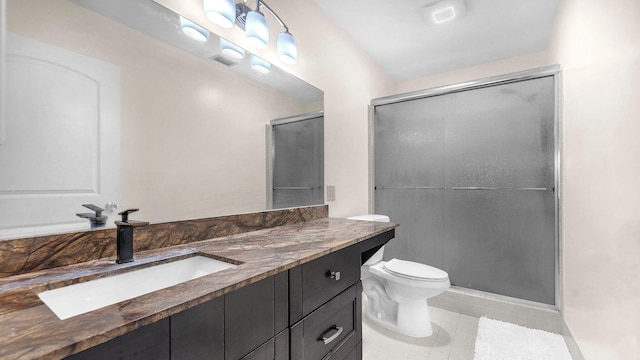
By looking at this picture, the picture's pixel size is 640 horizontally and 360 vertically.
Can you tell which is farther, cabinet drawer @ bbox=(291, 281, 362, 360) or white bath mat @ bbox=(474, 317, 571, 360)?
white bath mat @ bbox=(474, 317, 571, 360)

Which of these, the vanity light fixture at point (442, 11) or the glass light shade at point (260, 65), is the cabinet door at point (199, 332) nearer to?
the glass light shade at point (260, 65)

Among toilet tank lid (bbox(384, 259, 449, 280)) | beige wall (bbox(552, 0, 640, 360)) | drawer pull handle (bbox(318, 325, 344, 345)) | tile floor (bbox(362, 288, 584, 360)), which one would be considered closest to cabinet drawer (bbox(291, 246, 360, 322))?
drawer pull handle (bbox(318, 325, 344, 345))

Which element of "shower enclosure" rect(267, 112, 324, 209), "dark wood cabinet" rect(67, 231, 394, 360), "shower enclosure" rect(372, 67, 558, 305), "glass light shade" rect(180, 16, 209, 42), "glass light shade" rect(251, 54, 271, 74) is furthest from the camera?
"shower enclosure" rect(372, 67, 558, 305)

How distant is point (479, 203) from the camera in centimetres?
230

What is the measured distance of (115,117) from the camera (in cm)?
94

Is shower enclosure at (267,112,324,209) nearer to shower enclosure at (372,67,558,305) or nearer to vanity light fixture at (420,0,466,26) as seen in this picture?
shower enclosure at (372,67,558,305)

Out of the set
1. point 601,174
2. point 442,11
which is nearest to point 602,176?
point 601,174

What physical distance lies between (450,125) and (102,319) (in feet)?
8.48

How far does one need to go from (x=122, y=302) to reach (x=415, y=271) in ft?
5.82

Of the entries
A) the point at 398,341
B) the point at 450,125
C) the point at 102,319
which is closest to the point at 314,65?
the point at 450,125

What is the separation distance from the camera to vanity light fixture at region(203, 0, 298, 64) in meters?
1.21

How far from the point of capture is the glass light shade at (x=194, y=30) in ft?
3.80

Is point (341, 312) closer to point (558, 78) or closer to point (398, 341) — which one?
point (398, 341)

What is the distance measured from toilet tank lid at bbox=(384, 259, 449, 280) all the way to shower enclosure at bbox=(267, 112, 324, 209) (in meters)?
0.71
